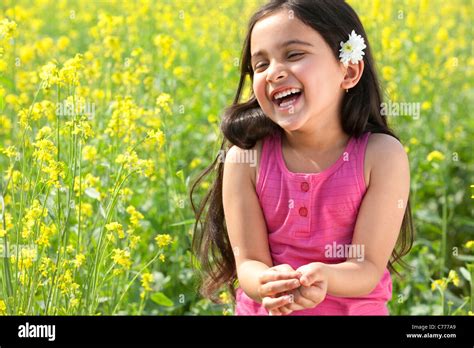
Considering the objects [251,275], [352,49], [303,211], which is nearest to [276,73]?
[352,49]

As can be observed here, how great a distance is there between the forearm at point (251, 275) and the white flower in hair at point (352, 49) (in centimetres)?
52

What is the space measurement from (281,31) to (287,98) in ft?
0.51

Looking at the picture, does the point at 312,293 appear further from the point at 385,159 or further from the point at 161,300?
the point at 161,300

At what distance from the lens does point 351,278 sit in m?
2.12

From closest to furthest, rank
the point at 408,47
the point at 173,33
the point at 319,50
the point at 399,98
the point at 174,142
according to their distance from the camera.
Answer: the point at 319,50, the point at 174,142, the point at 399,98, the point at 408,47, the point at 173,33

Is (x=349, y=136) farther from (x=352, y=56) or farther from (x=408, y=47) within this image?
(x=408, y=47)

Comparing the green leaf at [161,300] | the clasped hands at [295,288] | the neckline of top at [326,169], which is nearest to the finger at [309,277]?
the clasped hands at [295,288]

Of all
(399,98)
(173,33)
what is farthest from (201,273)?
(173,33)

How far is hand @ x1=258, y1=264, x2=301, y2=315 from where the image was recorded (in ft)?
6.44
